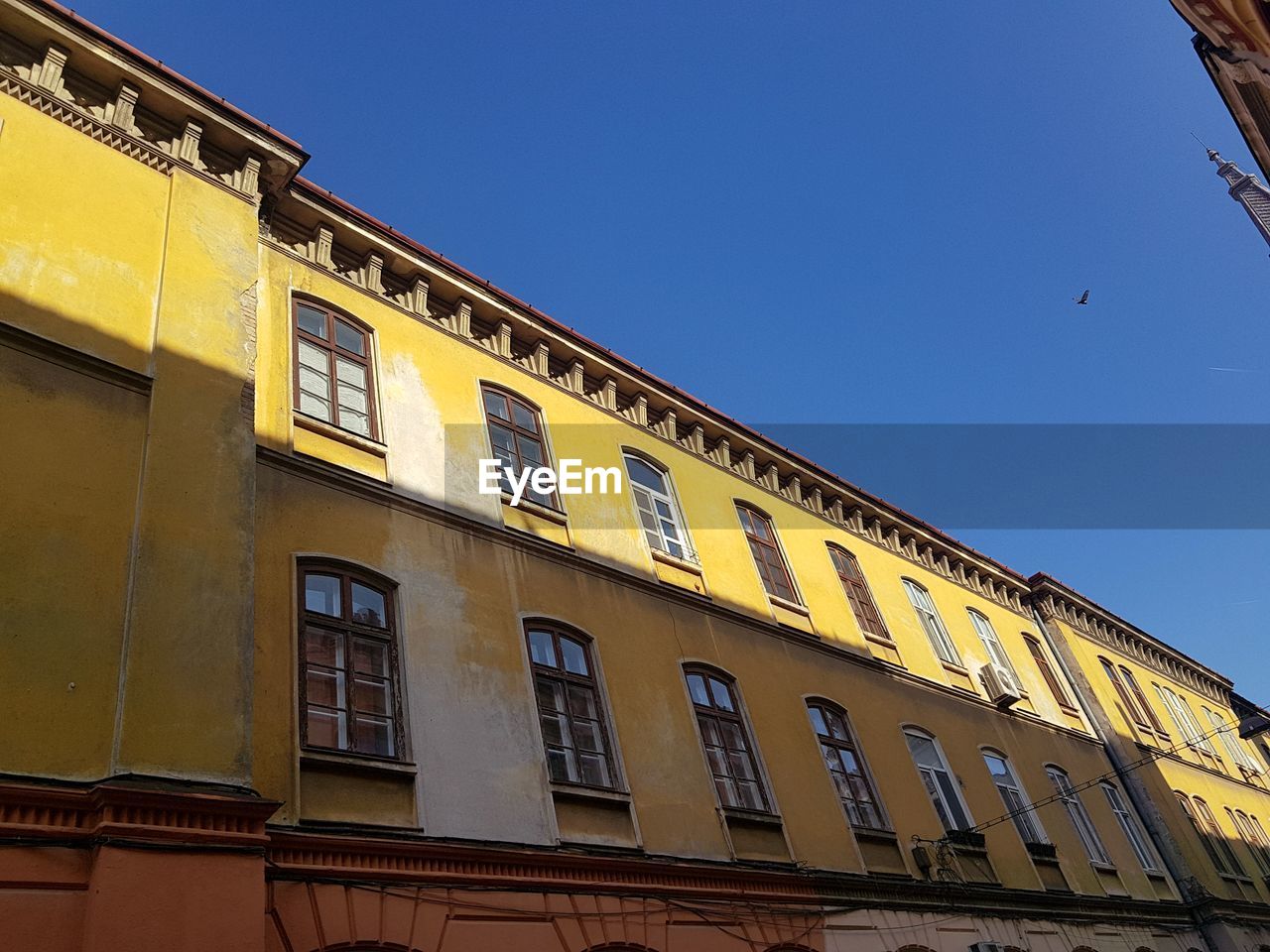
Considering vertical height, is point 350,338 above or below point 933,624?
above

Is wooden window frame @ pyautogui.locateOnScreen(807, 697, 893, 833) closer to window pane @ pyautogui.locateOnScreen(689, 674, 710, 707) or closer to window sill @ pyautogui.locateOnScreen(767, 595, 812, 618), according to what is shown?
window sill @ pyautogui.locateOnScreen(767, 595, 812, 618)

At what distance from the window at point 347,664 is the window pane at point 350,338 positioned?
3188 mm

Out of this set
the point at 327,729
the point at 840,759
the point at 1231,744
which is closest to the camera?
the point at 327,729

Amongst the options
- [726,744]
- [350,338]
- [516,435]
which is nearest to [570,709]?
[726,744]

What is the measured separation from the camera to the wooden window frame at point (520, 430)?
11312 mm

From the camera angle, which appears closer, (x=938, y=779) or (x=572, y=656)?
(x=572, y=656)

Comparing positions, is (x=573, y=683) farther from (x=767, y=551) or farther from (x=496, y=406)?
(x=767, y=551)

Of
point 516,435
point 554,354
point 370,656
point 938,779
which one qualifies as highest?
point 554,354

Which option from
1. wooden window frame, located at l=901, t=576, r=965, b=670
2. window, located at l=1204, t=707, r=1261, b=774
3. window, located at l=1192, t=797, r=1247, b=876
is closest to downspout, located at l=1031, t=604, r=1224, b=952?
window, located at l=1192, t=797, r=1247, b=876

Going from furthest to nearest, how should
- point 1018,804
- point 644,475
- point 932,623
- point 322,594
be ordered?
point 932,623, point 1018,804, point 644,475, point 322,594

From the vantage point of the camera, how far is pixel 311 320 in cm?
1037

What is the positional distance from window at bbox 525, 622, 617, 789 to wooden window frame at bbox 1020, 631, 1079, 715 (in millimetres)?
14631

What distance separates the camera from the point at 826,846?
11.2 m

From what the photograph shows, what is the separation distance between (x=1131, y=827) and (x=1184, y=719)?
31.9 feet
